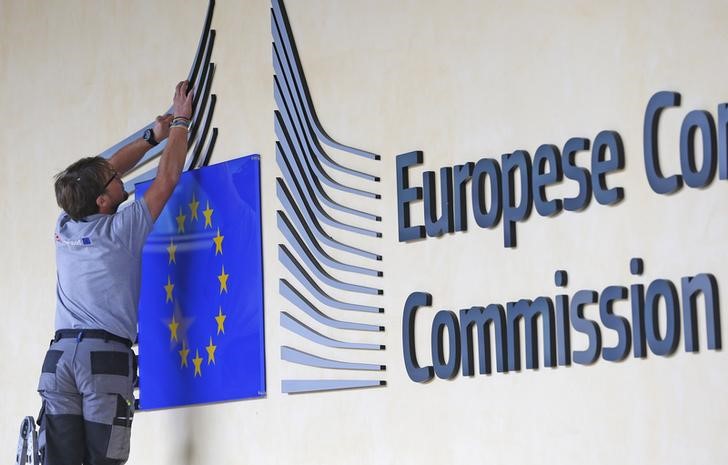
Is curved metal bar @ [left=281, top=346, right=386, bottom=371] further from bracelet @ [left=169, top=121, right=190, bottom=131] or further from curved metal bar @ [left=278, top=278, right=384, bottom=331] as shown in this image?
bracelet @ [left=169, top=121, right=190, bottom=131]

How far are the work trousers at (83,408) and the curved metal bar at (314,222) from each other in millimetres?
847

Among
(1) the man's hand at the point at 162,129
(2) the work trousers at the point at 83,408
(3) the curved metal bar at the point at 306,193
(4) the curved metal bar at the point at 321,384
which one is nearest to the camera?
Answer: (4) the curved metal bar at the point at 321,384

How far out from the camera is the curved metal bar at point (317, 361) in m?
4.12

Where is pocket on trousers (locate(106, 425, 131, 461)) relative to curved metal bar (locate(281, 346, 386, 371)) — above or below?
below

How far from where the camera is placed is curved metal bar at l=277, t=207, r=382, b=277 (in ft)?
13.7

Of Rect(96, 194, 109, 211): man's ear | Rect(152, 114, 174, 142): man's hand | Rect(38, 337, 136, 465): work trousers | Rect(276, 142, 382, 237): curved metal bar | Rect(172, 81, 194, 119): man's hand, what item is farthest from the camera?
Rect(152, 114, 174, 142): man's hand

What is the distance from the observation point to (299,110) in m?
4.46

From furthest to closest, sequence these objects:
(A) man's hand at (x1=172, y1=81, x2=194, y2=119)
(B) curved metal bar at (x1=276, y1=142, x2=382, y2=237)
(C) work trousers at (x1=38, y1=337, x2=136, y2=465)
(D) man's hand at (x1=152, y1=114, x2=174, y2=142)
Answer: (D) man's hand at (x1=152, y1=114, x2=174, y2=142), (A) man's hand at (x1=172, y1=81, x2=194, y2=119), (C) work trousers at (x1=38, y1=337, x2=136, y2=465), (B) curved metal bar at (x1=276, y1=142, x2=382, y2=237)

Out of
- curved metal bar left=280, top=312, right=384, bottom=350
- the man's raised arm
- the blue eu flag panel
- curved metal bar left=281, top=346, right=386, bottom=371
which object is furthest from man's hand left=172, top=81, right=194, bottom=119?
curved metal bar left=281, top=346, right=386, bottom=371

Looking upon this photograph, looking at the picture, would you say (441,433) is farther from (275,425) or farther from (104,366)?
(104,366)

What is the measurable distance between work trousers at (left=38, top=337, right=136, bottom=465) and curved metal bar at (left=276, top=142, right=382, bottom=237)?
0.91m

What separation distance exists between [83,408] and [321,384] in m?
0.88

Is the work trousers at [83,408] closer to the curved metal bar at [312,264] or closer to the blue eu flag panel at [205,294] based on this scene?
the blue eu flag panel at [205,294]

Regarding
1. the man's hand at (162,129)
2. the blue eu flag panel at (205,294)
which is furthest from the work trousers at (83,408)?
the man's hand at (162,129)
